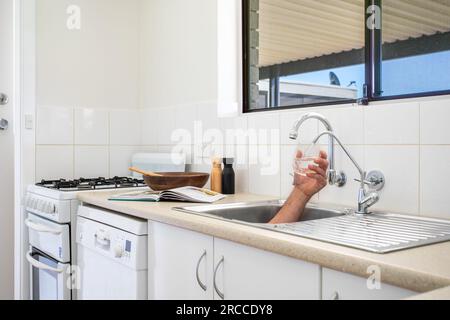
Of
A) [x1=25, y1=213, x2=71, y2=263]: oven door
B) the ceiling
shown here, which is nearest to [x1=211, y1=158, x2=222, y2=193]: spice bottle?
the ceiling

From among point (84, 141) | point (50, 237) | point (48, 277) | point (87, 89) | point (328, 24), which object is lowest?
point (48, 277)

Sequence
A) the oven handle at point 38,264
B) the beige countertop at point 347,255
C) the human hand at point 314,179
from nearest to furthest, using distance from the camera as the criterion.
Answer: the beige countertop at point 347,255 → the human hand at point 314,179 → the oven handle at point 38,264

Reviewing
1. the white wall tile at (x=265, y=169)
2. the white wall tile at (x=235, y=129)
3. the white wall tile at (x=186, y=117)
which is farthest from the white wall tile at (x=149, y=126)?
the white wall tile at (x=265, y=169)

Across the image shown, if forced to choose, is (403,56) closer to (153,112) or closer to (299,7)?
(299,7)

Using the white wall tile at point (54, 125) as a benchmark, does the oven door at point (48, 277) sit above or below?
below

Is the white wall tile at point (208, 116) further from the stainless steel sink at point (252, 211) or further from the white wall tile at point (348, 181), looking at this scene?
the white wall tile at point (348, 181)

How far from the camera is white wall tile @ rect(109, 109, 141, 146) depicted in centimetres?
275

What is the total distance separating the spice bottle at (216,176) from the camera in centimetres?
206

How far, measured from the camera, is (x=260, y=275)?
1148 mm

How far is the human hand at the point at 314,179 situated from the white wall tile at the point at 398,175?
159mm

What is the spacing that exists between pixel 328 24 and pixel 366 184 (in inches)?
31.6

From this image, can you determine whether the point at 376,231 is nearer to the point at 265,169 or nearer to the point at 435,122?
the point at 435,122

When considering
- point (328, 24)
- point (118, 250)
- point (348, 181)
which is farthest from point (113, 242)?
point (328, 24)

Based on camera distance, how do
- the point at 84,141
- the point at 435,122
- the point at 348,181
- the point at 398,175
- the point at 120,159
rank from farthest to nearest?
the point at 120,159 < the point at 84,141 < the point at 348,181 < the point at 398,175 < the point at 435,122
